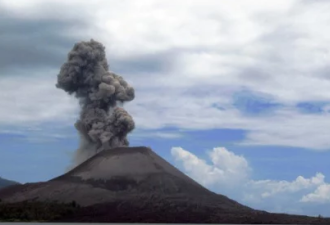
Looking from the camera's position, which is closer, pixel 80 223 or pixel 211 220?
pixel 80 223

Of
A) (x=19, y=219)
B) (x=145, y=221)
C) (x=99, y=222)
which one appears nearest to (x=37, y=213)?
(x=19, y=219)

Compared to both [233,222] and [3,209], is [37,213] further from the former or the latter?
[233,222]

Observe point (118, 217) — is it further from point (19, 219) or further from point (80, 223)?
point (19, 219)

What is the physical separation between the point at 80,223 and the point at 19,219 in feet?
64.5

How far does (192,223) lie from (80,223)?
35.1m

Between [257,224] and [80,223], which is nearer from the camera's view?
[80,223]

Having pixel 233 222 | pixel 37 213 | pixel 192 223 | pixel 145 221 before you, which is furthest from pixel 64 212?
pixel 233 222

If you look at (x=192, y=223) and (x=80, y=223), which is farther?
(x=192, y=223)

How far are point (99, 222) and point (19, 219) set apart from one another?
23.6 metres

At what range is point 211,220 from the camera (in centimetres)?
19962

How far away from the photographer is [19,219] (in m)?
193

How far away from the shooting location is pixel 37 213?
19612 centimetres

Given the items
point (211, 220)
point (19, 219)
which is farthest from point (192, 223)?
point (19, 219)

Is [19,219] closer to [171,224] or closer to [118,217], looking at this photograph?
[118,217]
